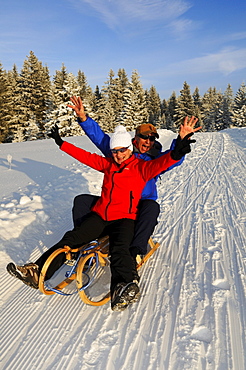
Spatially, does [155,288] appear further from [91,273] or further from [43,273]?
[43,273]

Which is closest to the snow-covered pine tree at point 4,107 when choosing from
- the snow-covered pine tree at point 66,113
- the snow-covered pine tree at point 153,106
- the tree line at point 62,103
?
the tree line at point 62,103

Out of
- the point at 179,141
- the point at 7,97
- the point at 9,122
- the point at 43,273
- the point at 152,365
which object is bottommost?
the point at 152,365

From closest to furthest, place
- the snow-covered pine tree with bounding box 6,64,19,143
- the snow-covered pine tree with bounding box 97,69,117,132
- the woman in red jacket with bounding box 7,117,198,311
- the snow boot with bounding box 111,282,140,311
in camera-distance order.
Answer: the snow boot with bounding box 111,282,140,311
the woman in red jacket with bounding box 7,117,198,311
the snow-covered pine tree with bounding box 6,64,19,143
the snow-covered pine tree with bounding box 97,69,117,132

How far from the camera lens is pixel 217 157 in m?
10.1

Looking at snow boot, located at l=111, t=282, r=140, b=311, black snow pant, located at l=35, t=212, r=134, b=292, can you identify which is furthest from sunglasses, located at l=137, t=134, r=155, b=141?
snow boot, located at l=111, t=282, r=140, b=311

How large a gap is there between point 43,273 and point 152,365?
123cm

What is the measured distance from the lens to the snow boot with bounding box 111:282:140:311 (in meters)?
2.48

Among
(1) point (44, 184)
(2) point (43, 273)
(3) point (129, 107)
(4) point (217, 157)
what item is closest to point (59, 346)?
(2) point (43, 273)

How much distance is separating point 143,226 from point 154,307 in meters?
0.84

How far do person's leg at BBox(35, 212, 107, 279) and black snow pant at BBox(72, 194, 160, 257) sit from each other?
0.66 ft

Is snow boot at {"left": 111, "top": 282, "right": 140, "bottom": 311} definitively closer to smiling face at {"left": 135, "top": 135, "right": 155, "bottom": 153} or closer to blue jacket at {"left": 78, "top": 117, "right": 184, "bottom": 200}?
blue jacket at {"left": 78, "top": 117, "right": 184, "bottom": 200}

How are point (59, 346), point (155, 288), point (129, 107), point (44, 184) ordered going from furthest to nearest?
point (129, 107)
point (44, 184)
point (155, 288)
point (59, 346)

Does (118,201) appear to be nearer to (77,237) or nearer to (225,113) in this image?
(77,237)

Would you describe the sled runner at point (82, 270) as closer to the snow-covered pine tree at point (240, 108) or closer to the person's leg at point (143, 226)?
the person's leg at point (143, 226)
